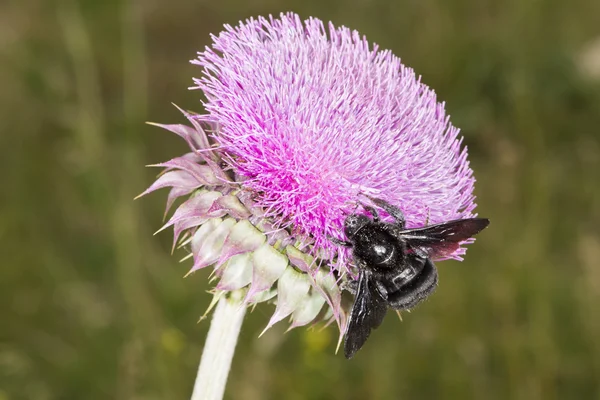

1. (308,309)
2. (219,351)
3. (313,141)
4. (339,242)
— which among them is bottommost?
(219,351)

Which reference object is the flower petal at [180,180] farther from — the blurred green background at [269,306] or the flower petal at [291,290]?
the blurred green background at [269,306]

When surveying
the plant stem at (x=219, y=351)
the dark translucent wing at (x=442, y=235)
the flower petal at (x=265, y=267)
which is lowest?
the plant stem at (x=219, y=351)

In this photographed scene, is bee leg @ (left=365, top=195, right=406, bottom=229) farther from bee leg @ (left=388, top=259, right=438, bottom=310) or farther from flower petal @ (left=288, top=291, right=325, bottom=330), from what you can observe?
flower petal @ (left=288, top=291, right=325, bottom=330)

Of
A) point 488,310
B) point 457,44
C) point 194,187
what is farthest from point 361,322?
point 457,44

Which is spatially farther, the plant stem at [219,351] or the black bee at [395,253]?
the black bee at [395,253]

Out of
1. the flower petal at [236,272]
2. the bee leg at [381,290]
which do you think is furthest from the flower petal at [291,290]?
the bee leg at [381,290]

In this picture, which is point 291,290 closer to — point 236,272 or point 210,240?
point 236,272

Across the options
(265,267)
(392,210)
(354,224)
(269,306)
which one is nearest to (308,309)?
(265,267)
